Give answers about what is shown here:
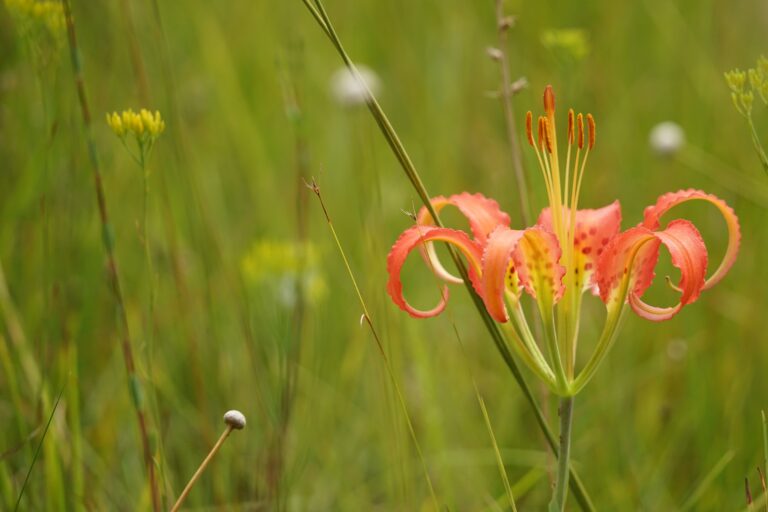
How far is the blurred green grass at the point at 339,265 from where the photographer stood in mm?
1616

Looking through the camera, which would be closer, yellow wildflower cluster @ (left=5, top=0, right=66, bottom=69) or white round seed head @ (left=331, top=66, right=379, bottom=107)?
yellow wildflower cluster @ (left=5, top=0, right=66, bottom=69)

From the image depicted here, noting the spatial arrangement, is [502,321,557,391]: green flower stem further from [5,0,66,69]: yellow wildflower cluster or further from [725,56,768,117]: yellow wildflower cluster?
[5,0,66,69]: yellow wildflower cluster

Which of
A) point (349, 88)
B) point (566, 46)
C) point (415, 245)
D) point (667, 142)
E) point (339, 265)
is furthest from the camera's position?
point (339, 265)

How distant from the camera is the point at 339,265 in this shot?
8.23 ft

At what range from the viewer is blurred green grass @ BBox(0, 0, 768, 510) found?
1.62 meters

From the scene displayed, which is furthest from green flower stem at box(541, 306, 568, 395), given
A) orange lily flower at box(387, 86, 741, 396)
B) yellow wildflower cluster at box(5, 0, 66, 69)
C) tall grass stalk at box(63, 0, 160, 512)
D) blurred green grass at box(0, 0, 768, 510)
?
yellow wildflower cluster at box(5, 0, 66, 69)

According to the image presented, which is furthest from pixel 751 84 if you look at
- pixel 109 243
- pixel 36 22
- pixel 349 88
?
pixel 349 88

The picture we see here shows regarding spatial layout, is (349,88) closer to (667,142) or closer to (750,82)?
(667,142)

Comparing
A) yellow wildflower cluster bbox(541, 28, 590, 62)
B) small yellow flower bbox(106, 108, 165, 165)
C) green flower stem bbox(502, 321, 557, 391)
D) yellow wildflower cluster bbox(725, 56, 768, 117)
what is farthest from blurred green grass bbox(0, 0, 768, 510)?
yellow wildflower cluster bbox(725, 56, 768, 117)

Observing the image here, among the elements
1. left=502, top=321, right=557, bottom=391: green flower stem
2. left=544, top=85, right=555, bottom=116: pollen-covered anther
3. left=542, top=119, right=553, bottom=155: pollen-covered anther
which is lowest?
left=502, top=321, right=557, bottom=391: green flower stem

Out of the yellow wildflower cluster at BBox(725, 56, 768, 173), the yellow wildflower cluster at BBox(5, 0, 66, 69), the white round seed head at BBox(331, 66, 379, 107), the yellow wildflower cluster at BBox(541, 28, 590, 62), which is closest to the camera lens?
the yellow wildflower cluster at BBox(725, 56, 768, 173)

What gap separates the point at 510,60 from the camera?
9.52 feet

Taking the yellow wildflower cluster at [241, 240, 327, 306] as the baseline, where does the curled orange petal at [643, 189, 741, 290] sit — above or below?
above

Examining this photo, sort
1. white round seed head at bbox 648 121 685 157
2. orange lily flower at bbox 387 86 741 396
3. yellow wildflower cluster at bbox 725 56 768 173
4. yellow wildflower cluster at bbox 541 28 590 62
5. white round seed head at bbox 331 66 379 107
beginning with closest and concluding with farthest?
1. orange lily flower at bbox 387 86 741 396
2. yellow wildflower cluster at bbox 725 56 768 173
3. yellow wildflower cluster at bbox 541 28 590 62
4. white round seed head at bbox 648 121 685 157
5. white round seed head at bbox 331 66 379 107
